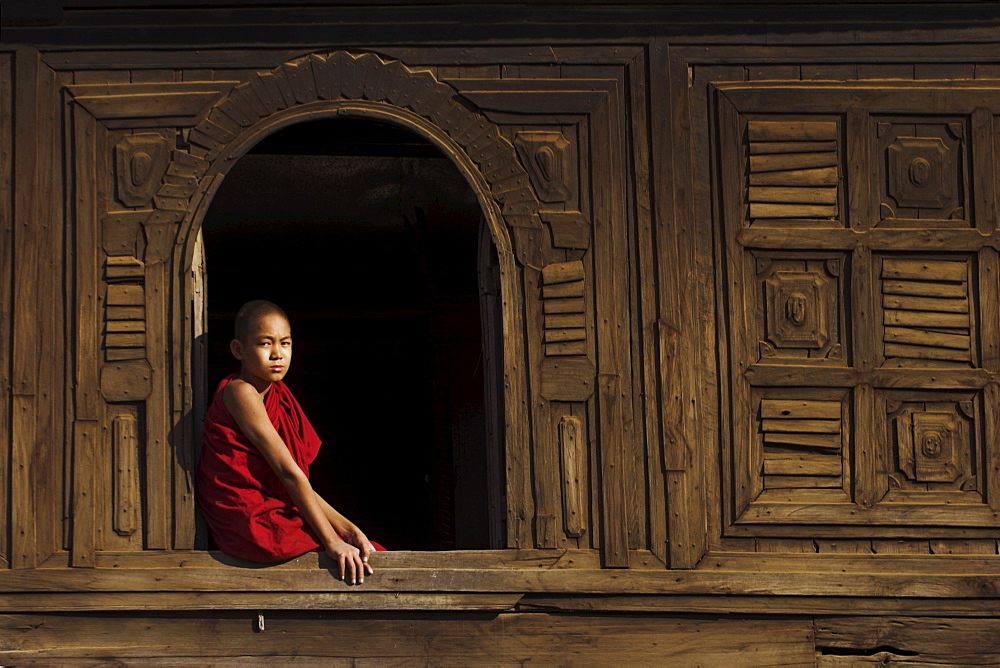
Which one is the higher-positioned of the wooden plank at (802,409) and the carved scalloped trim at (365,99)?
the carved scalloped trim at (365,99)

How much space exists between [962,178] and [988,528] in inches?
66.2

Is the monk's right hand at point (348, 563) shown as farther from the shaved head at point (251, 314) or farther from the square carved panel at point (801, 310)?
the square carved panel at point (801, 310)

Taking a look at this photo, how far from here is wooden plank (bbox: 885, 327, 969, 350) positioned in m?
4.79

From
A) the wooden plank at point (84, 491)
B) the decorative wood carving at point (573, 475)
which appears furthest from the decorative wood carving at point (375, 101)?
the wooden plank at point (84, 491)

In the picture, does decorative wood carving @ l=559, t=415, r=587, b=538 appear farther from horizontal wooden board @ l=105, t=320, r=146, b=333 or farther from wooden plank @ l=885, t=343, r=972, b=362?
horizontal wooden board @ l=105, t=320, r=146, b=333

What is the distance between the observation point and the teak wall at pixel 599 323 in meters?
4.66

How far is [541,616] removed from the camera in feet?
15.4

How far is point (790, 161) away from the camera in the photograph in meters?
4.85

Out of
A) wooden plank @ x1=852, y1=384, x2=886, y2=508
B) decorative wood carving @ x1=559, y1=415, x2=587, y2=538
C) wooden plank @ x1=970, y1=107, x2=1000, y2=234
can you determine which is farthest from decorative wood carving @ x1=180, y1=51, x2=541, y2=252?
wooden plank @ x1=970, y1=107, x2=1000, y2=234

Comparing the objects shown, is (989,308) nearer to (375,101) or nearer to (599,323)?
(599,323)

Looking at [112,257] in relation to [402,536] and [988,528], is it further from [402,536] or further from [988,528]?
[402,536]

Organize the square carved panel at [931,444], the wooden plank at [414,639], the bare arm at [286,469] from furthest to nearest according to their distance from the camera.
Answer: the square carved panel at [931,444] < the wooden plank at [414,639] < the bare arm at [286,469]

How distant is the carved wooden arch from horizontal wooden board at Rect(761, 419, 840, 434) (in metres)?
1.18

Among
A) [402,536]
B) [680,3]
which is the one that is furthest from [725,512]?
[402,536]
